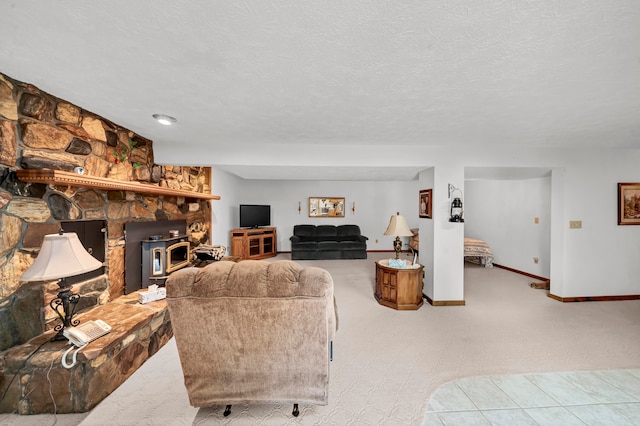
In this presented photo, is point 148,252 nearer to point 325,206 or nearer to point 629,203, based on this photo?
point 325,206

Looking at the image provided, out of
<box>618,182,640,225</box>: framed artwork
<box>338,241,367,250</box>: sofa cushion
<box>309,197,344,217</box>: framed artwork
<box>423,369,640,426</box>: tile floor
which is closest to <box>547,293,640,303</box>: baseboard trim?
<box>618,182,640,225</box>: framed artwork

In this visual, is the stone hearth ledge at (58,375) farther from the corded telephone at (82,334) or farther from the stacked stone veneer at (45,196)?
the stacked stone veneer at (45,196)

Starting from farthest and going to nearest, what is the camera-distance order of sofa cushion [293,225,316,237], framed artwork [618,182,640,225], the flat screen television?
1. sofa cushion [293,225,316,237]
2. the flat screen television
3. framed artwork [618,182,640,225]

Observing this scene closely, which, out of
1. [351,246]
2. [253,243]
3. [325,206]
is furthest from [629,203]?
[253,243]

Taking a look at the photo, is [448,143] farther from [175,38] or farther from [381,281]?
[175,38]

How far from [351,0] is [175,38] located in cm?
90

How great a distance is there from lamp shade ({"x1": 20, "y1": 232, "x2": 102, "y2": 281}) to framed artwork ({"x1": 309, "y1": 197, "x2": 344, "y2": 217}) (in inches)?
243

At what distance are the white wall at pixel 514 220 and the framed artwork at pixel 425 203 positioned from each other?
284 cm

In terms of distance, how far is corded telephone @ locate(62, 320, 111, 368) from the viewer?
163cm

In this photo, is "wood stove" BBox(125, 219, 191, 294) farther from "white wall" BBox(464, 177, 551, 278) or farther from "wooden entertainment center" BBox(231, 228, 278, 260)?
"white wall" BBox(464, 177, 551, 278)

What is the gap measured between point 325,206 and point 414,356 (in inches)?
222

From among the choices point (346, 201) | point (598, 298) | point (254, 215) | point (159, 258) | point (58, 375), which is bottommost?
point (598, 298)

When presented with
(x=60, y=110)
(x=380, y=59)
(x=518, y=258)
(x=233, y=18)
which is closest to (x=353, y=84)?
(x=380, y=59)

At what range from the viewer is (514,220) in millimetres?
5414
